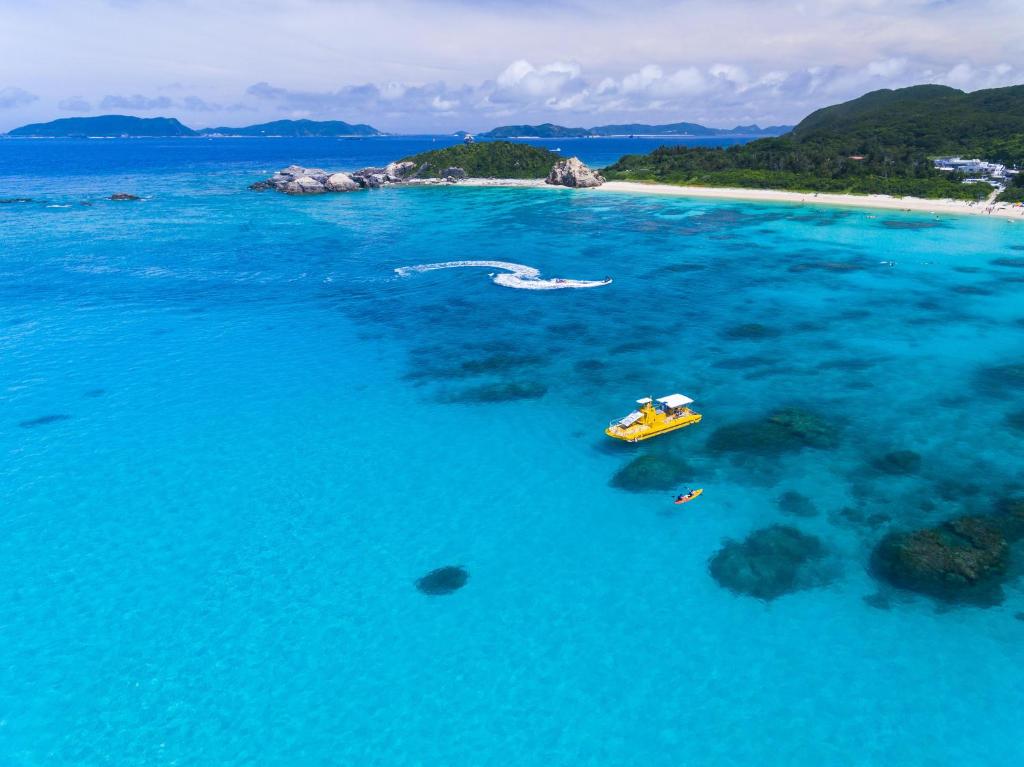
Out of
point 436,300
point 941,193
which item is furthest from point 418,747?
point 941,193

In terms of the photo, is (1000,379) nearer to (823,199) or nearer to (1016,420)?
(1016,420)

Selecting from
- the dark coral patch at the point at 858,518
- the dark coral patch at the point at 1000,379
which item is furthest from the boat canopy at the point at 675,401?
the dark coral patch at the point at 1000,379

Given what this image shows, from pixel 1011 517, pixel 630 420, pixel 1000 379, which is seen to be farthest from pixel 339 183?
pixel 1011 517

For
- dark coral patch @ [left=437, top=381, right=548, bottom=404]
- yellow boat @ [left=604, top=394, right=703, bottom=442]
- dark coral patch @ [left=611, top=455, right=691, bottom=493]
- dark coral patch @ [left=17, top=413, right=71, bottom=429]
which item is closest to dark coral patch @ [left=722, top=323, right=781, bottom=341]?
yellow boat @ [left=604, top=394, right=703, bottom=442]

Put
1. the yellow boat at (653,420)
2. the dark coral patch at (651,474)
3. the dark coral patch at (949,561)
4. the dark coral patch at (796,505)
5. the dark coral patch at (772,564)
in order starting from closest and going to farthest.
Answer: the dark coral patch at (949,561), the dark coral patch at (772,564), the dark coral patch at (796,505), the dark coral patch at (651,474), the yellow boat at (653,420)

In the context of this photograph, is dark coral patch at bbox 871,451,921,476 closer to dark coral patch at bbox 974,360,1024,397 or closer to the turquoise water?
the turquoise water

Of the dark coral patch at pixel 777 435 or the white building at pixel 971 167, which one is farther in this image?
the white building at pixel 971 167

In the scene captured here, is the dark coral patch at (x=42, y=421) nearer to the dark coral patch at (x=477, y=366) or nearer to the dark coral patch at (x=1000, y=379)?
the dark coral patch at (x=477, y=366)
